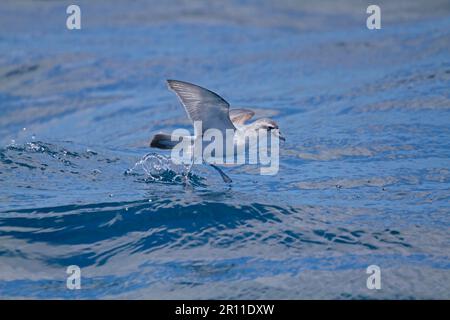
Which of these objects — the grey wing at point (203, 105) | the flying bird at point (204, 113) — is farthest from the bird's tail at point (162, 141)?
the grey wing at point (203, 105)

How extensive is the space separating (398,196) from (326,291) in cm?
259

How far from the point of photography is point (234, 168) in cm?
1106

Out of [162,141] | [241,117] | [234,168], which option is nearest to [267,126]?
[241,117]

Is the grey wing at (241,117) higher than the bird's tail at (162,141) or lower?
higher

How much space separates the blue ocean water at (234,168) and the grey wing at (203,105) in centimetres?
100

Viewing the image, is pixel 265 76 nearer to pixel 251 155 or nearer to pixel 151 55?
pixel 151 55

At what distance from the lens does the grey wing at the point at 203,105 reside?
8.16 m

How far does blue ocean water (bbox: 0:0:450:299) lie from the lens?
25.7ft

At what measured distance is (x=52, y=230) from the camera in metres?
8.70

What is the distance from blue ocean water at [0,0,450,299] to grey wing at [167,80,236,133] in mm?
1005

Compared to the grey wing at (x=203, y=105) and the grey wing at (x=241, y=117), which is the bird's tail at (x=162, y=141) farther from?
the grey wing at (x=241, y=117)

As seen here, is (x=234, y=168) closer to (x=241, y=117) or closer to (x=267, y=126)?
(x=241, y=117)

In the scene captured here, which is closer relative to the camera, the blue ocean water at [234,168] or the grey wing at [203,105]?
the blue ocean water at [234,168]

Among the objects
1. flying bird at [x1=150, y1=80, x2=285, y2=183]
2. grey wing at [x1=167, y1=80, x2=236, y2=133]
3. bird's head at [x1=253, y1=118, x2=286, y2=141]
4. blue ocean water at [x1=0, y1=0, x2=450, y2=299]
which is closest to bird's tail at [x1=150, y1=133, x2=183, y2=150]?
flying bird at [x1=150, y1=80, x2=285, y2=183]
